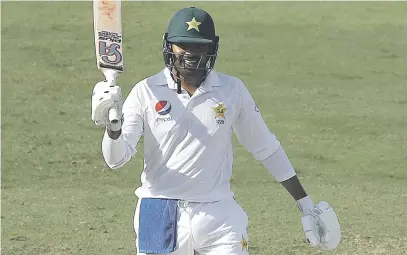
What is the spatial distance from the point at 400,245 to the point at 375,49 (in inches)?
329

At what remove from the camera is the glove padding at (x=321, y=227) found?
565cm

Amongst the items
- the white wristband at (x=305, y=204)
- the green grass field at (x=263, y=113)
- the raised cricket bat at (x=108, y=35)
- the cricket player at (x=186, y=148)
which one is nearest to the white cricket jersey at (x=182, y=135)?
the cricket player at (x=186, y=148)

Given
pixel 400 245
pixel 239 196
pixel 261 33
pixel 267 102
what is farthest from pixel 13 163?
pixel 261 33

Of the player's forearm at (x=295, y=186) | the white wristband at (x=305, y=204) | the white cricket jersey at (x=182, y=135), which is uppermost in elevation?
the white cricket jersey at (x=182, y=135)

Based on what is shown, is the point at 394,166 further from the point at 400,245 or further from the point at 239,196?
the point at 400,245

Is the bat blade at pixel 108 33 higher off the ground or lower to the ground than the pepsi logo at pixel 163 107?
higher

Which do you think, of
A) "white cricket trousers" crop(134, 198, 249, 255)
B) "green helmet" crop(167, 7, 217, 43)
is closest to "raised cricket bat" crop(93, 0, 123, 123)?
"green helmet" crop(167, 7, 217, 43)

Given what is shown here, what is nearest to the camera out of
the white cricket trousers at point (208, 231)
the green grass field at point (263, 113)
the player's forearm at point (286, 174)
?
the white cricket trousers at point (208, 231)

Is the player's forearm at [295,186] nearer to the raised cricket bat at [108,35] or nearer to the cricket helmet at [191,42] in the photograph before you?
the cricket helmet at [191,42]

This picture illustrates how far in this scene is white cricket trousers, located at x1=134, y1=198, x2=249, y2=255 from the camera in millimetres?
5297

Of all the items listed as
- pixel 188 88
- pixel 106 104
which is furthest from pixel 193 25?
pixel 106 104

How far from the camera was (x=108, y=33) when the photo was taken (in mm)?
5488

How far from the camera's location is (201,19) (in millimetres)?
5418

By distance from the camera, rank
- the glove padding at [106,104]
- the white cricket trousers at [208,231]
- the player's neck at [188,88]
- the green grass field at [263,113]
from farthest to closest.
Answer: the green grass field at [263,113] → the player's neck at [188,88] → the white cricket trousers at [208,231] → the glove padding at [106,104]
